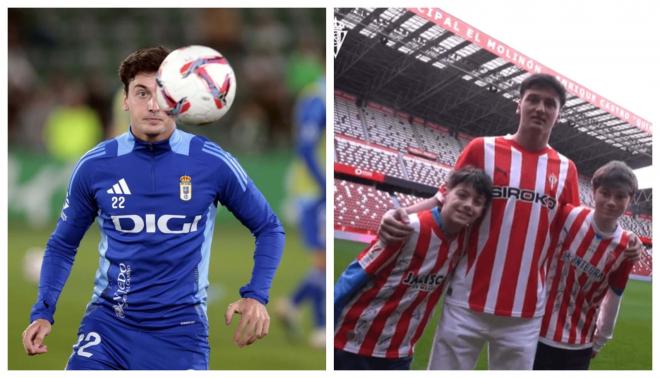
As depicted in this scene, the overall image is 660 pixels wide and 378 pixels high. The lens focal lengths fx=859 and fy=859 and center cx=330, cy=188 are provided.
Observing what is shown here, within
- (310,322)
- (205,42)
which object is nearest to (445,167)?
(310,322)

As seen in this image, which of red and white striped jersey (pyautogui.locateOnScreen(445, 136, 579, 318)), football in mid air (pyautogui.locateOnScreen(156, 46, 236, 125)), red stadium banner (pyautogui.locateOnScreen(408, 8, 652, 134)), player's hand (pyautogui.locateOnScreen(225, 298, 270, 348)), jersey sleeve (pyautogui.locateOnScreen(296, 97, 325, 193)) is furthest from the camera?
jersey sleeve (pyautogui.locateOnScreen(296, 97, 325, 193))

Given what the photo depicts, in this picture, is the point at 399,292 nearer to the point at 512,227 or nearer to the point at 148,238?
the point at 512,227

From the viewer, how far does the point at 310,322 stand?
19.7 feet

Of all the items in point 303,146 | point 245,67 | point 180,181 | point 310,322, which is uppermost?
point 245,67

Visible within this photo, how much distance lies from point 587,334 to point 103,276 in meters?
2.11

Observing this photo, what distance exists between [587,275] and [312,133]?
180cm

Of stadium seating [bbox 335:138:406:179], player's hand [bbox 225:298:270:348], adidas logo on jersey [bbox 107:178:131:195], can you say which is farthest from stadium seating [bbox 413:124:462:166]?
adidas logo on jersey [bbox 107:178:131:195]

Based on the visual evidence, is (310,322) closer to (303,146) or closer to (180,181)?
(303,146)

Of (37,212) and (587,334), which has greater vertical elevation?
(37,212)

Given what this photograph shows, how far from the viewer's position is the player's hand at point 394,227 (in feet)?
11.8

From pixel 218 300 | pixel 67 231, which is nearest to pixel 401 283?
pixel 67 231

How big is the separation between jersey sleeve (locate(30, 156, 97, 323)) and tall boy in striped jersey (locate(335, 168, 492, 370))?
1.18m

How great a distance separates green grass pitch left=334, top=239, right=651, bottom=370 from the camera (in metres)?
3.71

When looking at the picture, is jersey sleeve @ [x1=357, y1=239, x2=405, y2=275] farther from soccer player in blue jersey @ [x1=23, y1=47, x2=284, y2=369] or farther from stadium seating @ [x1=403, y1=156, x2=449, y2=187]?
soccer player in blue jersey @ [x1=23, y1=47, x2=284, y2=369]
